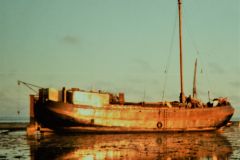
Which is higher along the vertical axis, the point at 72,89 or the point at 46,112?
the point at 72,89

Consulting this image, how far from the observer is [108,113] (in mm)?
36469

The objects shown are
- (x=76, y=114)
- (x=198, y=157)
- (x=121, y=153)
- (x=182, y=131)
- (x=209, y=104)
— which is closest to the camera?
(x=198, y=157)

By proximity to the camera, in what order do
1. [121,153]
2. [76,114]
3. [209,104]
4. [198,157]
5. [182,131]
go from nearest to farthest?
1. [198,157]
2. [121,153]
3. [76,114]
4. [182,131]
5. [209,104]

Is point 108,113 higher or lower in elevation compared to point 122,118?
higher

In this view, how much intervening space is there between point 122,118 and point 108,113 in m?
1.65

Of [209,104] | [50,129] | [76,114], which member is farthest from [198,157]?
[209,104]

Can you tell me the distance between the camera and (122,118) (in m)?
37.0

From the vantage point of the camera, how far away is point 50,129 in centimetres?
3631

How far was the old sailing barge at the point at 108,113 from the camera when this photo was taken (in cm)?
3538

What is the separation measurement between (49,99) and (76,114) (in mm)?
3160

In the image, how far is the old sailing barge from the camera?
35.4 m

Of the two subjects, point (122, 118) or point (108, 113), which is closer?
point (108, 113)

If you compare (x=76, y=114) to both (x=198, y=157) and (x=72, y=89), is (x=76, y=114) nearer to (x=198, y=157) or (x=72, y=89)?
(x=72, y=89)

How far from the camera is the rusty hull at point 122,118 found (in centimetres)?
3528
